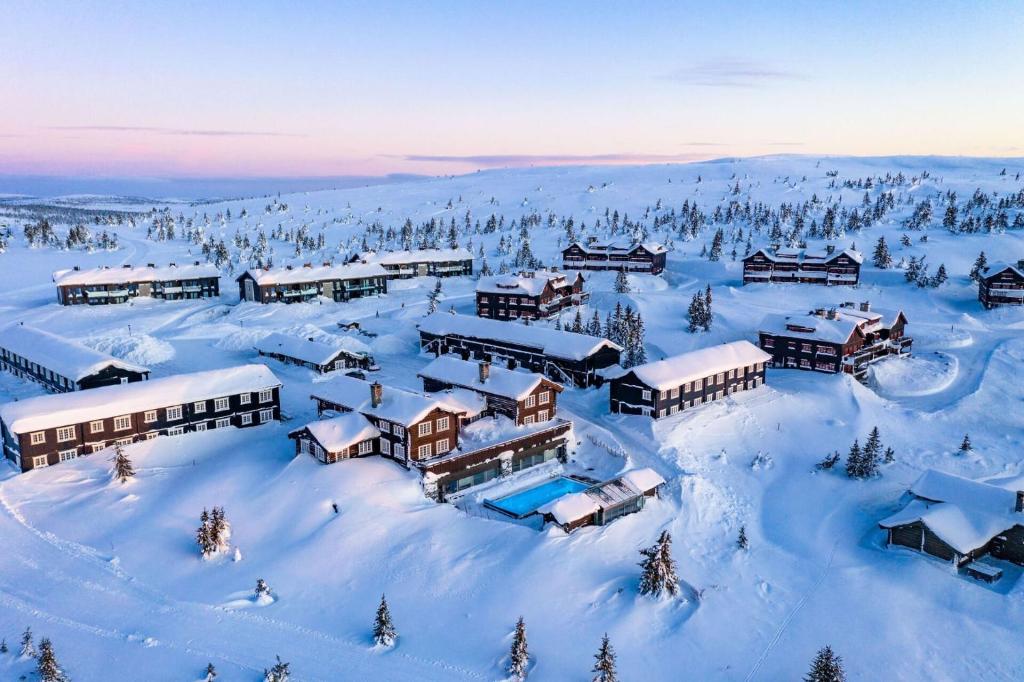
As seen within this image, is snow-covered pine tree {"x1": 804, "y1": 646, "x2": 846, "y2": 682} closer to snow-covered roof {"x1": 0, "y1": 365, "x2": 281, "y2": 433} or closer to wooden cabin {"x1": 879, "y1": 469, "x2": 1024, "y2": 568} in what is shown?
wooden cabin {"x1": 879, "y1": 469, "x2": 1024, "y2": 568}

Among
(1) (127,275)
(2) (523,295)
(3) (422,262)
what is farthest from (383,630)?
(3) (422,262)

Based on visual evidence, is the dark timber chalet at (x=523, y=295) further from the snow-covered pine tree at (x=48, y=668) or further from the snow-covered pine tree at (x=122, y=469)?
the snow-covered pine tree at (x=48, y=668)

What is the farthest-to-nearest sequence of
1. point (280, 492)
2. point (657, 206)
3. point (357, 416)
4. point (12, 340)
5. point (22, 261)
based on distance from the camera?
point (657, 206), point (22, 261), point (12, 340), point (357, 416), point (280, 492)

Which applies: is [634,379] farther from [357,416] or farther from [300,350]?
[300,350]

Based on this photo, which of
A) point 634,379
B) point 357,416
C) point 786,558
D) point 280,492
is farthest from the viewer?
point 634,379

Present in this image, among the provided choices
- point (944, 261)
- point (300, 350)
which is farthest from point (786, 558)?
point (944, 261)

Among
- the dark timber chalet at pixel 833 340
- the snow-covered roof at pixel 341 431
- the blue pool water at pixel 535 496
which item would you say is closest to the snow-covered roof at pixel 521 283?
the dark timber chalet at pixel 833 340

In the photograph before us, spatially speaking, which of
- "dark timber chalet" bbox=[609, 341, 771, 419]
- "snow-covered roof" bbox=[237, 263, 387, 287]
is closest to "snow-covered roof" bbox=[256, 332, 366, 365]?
"snow-covered roof" bbox=[237, 263, 387, 287]
